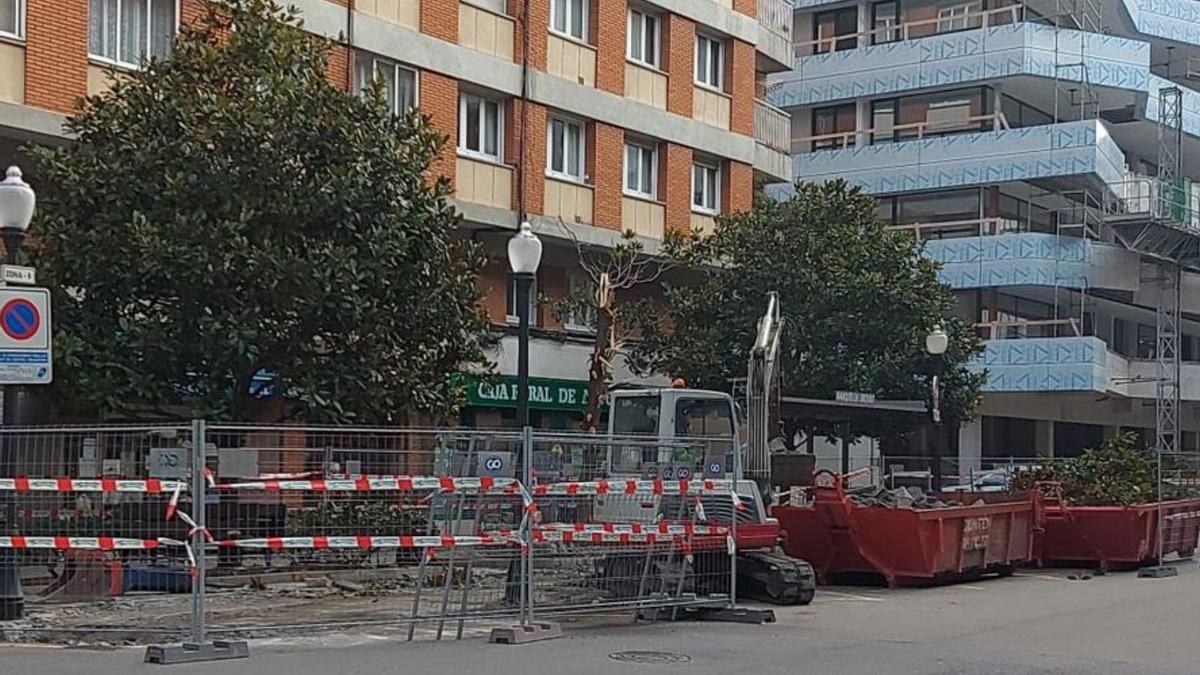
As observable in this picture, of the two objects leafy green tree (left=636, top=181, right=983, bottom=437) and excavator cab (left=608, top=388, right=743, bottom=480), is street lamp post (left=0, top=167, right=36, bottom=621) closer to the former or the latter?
excavator cab (left=608, top=388, right=743, bottom=480)

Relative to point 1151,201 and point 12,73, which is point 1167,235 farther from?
point 12,73

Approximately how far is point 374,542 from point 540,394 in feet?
51.7

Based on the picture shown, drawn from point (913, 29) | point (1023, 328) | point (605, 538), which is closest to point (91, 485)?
Answer: point (605, 538)

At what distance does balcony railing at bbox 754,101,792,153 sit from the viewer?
35.1m

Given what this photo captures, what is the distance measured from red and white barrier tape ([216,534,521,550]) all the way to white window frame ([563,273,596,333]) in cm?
1549

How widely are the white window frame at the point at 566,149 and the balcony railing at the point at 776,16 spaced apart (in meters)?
7.21

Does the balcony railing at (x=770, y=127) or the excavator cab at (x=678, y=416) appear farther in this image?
the balcony railing at (x=770, y=127)

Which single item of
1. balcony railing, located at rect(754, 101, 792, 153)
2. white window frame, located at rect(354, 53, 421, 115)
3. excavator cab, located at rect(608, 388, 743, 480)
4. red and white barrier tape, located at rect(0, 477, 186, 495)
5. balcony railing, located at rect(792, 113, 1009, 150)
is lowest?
red and white barrier tape, located at rect(0, 477, 186, 495)

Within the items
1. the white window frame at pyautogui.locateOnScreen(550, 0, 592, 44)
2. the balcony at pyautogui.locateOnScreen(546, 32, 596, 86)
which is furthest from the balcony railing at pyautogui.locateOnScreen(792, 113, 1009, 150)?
the balcony at pyautogui.locateOnScreen(546, 32, 596, 86)

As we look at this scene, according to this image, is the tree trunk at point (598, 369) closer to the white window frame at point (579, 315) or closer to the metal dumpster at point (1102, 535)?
the white window frame at point (579, 315)

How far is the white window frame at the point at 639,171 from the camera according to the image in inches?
1217

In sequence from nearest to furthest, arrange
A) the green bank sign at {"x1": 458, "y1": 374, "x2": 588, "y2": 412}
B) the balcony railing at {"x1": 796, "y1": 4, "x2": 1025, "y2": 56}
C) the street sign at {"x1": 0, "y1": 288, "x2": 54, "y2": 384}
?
the street sign at {"x1": 0, "y1": 288, "x2": 54, "y2": 384} < the green bank sign at {"x1": 458, "y1": 374, "x2": 588, "y2": 412} < the balcony railing at {"x1": 796, "y1": 4, "x2": 1025, "y2": 56}

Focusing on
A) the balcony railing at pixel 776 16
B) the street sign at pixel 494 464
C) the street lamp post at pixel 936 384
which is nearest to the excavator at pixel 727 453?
the street sign at pixel 494 464

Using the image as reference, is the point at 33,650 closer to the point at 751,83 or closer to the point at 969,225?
the point at 751,83
